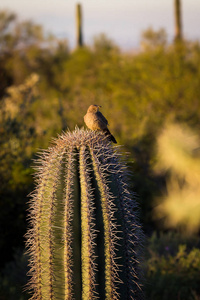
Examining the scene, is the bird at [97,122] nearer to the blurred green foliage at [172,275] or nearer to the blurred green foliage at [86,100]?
the blurred green foliage at [86,100]

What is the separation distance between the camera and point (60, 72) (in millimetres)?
25062

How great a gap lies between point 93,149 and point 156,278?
2.58 m

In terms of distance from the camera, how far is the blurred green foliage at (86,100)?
6.29m

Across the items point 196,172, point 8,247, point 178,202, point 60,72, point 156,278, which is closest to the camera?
point 156,278

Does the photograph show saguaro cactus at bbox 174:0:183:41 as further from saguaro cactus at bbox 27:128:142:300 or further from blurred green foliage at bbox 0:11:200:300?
saguaro cactus at bbox 27:128:142:300

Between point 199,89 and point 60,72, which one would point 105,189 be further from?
point 60,72

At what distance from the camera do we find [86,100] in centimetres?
934

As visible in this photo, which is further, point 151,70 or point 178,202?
point 151,70

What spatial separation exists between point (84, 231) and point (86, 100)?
6.96 metres

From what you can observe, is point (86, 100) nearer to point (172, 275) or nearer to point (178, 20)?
point (172, 275)

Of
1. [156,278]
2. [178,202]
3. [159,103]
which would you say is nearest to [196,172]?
[178,202]

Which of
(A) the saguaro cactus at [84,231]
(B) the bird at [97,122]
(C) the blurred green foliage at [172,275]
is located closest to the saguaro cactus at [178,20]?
(C) the blurred green foliage at [172,275]

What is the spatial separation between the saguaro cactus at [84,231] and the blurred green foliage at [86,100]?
33 cm

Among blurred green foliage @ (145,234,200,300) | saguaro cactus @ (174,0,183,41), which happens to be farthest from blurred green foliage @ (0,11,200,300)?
saguaro cactus @ (174,0,183,41)
